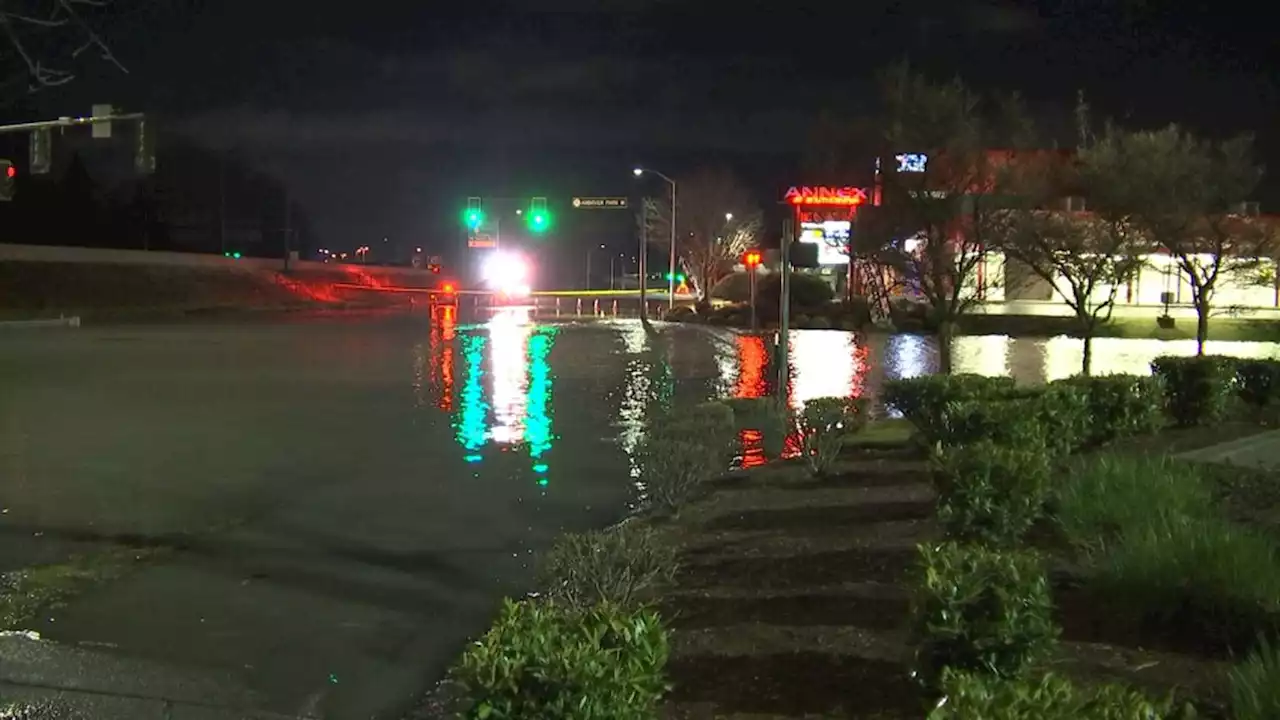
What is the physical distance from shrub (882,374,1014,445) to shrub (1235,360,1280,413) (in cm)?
365

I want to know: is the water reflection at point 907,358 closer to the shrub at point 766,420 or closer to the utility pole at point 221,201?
the shrub at point 766,420

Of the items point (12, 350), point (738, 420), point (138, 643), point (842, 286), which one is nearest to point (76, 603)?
point (138, 643)

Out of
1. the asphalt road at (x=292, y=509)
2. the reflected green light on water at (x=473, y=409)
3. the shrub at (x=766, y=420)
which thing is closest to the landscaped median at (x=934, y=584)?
the asphalt road at (x=292, y=509)

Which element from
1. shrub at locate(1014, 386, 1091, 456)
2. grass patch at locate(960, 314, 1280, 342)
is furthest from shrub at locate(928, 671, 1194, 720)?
grass patch at locate(960, 314, 1280, 342)

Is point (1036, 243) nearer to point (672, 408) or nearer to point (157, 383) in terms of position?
point (672, 408)

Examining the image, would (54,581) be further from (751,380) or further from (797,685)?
(751,380)

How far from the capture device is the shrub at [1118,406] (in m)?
12.3

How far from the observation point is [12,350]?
1350 inches

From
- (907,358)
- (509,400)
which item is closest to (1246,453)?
(509,400)

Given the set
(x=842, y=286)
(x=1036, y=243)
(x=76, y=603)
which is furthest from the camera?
(x=842, y=286)

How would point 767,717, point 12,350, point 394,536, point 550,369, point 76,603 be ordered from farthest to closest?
point 12,350, point 550,369, point 394,536, point 76,603, point 767,717

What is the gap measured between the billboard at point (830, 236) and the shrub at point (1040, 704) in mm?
33931

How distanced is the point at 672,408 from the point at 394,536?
10319 mm

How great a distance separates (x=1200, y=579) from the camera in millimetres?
6129
